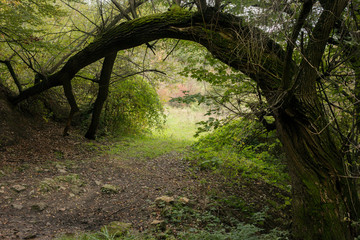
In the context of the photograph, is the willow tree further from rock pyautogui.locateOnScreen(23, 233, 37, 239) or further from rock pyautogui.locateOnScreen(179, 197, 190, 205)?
→ rock pyautogui.locateOnScreen(23, 233, 37, 239)

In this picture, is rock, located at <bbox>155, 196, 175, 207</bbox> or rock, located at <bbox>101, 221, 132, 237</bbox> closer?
rock, located at <bbox>101, 221, 132, 237</bbox>

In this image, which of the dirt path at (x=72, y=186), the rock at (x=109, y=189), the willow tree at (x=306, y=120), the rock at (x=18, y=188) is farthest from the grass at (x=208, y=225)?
the rock at (x=18, y=188)

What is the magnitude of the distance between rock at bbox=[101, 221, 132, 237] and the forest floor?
5.4 inches

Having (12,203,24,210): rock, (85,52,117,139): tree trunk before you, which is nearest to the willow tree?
(12,203,24,210): rock

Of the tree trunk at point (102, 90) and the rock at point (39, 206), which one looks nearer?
the rock at point (39, 206)

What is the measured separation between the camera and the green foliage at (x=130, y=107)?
9.73m

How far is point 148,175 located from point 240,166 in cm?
219

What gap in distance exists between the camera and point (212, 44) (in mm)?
3510

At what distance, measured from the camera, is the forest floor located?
374cm

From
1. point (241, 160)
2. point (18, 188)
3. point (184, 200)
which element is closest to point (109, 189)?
point (18, 188)

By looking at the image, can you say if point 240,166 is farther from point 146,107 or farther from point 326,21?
point 146,107

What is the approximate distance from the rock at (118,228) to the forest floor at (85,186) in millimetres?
137

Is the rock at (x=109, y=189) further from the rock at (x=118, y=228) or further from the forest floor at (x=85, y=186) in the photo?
the rock at (x=118, y=228)

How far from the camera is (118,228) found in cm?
339
